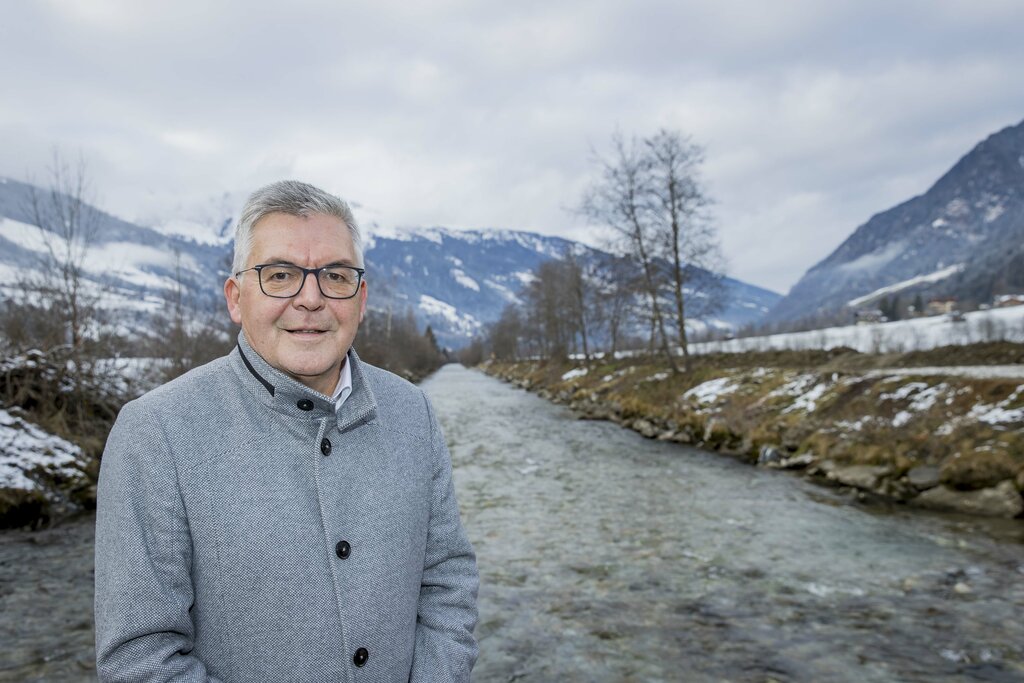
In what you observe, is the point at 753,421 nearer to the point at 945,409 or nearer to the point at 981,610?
the point at 945,409

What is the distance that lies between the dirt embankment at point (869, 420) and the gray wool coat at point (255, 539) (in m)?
10.7

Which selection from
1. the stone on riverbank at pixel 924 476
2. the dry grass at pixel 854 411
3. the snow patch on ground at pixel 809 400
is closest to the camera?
the stone on riverbank at pixel 924 476

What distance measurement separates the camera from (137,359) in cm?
1727

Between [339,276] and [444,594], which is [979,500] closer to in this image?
[444,594]

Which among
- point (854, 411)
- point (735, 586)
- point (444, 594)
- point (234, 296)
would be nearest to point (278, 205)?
point (234, 296)

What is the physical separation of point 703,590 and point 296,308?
6.38m

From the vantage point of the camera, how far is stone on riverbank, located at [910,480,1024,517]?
903 centimetres

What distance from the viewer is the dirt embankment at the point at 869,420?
10039 mm

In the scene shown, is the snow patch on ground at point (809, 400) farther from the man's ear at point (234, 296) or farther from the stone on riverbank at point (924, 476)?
the man's ear at point (234, 296)

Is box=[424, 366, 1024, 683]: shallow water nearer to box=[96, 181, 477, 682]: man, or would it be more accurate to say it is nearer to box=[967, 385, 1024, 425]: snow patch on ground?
box=[967, 385, 1024, 425]: snow patch on ground

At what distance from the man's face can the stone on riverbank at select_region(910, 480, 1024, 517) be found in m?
11.0

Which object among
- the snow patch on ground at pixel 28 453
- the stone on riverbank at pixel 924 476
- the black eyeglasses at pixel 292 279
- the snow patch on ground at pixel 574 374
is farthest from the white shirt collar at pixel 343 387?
the snow patch on ground at pixel 574 374

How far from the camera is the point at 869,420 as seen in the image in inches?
516

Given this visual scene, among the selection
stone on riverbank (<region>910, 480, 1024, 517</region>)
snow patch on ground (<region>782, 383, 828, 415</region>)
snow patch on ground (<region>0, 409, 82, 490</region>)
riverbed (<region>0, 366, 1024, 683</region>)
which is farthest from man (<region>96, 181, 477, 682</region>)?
snow patch on ground (<region>782, 383, 828, 415</region>)
